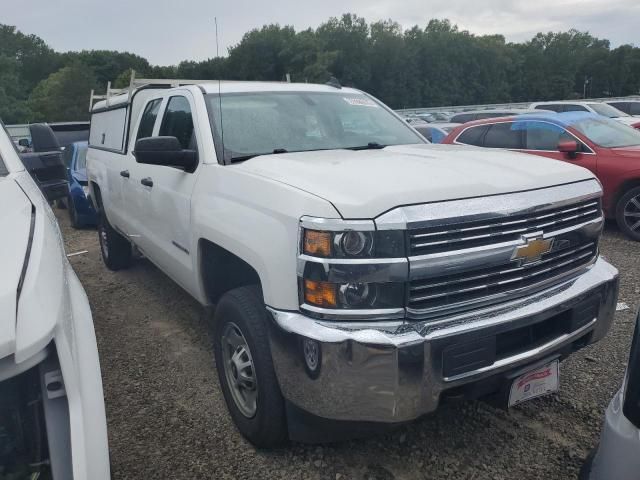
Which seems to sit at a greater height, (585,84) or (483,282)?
(585,84)

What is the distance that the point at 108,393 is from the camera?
3.54 meters

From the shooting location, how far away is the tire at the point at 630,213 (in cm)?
684

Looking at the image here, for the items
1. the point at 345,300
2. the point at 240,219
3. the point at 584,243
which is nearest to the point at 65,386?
the point at 345,300

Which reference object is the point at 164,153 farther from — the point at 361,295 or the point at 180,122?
the point at 361,295

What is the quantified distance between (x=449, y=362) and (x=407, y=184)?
764mm

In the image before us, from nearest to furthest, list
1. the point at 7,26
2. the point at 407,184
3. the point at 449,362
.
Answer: the point at 449,362 → the point at 407,184 → the point at 7,26

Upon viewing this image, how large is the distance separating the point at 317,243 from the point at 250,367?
94cm

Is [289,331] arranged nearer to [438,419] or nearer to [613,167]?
[438,419]

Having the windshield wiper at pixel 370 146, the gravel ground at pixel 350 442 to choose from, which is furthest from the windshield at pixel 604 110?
the windshield wiper at pixel 370 146

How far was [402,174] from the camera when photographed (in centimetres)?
250

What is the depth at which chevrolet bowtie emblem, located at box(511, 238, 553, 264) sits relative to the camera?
7.70 ft

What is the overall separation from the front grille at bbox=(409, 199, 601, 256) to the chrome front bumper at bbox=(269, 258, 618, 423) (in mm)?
297

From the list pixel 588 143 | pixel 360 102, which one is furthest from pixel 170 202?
pixel 588 143

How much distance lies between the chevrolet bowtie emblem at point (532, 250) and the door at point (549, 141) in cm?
550
